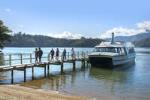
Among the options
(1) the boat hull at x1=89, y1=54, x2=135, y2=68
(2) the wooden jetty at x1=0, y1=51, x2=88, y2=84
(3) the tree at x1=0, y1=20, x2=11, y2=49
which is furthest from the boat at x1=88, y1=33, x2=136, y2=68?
(3) the tree at x1=0, y1=20, x2=11, y2=49

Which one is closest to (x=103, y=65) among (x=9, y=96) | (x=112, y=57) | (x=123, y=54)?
(x=112, y=57)

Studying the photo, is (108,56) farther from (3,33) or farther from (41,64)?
(3,33)

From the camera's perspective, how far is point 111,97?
23438mm

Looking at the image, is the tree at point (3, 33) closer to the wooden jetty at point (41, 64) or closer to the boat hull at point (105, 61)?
the wooden jetty at point (41, 64)

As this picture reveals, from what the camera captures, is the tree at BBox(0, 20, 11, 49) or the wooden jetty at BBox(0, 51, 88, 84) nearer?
the wooden jetty at BBox(0, 51, 88, 84)

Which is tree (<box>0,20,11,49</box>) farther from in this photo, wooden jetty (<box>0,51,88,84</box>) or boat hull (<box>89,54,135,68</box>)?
boat hull (<box>89,54,135,68</box>)

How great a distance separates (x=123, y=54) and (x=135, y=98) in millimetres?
27092

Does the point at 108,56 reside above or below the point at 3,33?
below

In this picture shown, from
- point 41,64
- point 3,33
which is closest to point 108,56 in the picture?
point 41,64

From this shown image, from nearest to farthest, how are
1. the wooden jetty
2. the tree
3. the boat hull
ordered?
the wooden jetty < the boat hull < the tree

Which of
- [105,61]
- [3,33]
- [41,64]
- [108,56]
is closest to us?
[41,64]

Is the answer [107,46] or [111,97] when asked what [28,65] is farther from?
[107,46]

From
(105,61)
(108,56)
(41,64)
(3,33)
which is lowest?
(105,61)

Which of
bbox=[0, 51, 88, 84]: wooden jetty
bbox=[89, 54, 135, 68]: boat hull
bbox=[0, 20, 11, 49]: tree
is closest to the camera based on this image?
bbox=[0, 51, 88, 84]: wooden jetty
